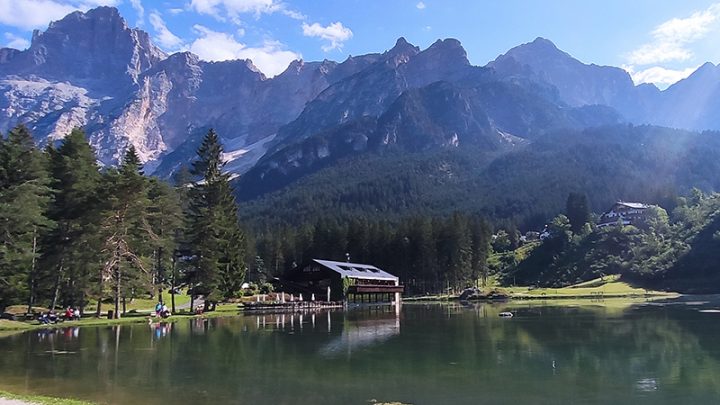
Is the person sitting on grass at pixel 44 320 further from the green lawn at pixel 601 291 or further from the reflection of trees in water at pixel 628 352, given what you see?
the green lawn at pixel 601 291

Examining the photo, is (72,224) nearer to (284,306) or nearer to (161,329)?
(161,329)

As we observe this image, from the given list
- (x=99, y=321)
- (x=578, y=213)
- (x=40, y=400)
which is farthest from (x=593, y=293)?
(x=40, y=400)

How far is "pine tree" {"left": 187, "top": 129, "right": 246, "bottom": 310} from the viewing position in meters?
61.8

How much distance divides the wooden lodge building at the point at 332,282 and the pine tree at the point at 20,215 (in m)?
46.4

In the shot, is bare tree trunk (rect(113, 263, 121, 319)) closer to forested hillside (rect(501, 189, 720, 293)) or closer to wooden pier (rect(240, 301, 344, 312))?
wooden pier (rect(240, 301, 344, 312))

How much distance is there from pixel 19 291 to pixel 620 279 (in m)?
105

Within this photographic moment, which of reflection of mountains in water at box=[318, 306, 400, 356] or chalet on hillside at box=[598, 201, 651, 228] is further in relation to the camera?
chalet on hillside at box=[598, 201, 651, 228]

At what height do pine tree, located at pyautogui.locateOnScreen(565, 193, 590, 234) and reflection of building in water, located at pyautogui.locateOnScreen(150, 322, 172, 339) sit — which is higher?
pine tree, located at pyautogui.locateOnScreen(565, 193, 590, 234)

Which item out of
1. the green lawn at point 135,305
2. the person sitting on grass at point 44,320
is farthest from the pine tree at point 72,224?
the green lawn at point 135,305

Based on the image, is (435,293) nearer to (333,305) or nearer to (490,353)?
(333,305)

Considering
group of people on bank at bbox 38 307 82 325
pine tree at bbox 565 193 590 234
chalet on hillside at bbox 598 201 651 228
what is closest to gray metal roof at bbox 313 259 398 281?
group of people on bank at bbox 38 307 82 325

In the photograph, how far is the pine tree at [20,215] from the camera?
42281mm

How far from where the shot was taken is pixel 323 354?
97.0 feet

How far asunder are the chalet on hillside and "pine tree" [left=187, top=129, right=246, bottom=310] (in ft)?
380
